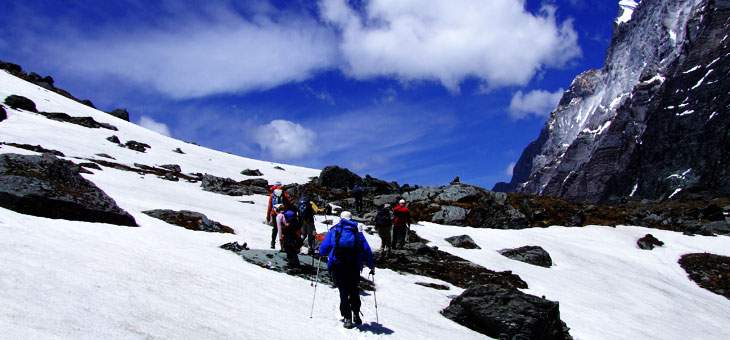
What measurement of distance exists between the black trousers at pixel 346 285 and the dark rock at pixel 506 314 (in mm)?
5020

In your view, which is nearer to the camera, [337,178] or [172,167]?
[172,167]

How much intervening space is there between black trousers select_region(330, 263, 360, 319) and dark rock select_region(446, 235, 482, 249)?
716 inches

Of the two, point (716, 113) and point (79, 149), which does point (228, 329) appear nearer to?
point (79, 149)

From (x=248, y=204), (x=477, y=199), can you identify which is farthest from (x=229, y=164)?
(x=477, y=199)

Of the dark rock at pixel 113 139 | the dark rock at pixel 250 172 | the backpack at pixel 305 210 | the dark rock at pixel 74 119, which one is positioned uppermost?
the dark rock at pixel 74 119

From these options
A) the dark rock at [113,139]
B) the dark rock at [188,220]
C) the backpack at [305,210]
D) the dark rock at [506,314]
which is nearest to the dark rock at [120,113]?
the dark rock at [113,139]

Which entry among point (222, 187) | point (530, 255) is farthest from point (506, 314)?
point (222, 187)

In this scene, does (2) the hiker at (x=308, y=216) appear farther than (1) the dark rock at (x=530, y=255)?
No

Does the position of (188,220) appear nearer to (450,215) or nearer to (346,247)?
(346,247)

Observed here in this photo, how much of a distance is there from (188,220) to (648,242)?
113ft

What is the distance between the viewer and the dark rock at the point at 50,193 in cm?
1376

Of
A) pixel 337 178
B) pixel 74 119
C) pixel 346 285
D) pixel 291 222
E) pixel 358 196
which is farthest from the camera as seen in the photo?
pixel 74 119

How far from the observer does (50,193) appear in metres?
14.5

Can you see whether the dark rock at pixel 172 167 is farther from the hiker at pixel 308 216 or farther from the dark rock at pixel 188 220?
the hiker at pixel 308 216
